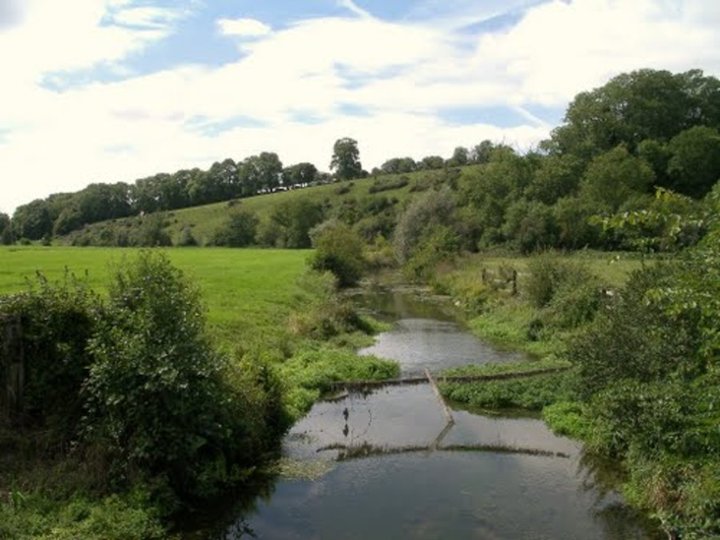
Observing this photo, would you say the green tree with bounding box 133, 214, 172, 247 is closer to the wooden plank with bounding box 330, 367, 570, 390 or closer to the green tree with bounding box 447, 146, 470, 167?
the green tree with bounding box 447, 146, 470, 167

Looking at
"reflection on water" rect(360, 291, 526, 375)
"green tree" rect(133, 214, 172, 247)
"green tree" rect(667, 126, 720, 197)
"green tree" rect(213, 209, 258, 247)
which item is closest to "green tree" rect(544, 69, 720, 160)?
"green tree" rect(667, 126, 720, 197)

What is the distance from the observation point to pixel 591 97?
10081 cm

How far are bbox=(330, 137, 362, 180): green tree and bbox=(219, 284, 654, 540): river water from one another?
142 metres

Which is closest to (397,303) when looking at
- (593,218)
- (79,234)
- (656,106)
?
(593,218)

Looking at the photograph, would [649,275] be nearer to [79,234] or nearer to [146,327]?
[146,327]

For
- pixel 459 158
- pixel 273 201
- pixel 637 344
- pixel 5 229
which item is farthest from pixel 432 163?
pixel 637 344

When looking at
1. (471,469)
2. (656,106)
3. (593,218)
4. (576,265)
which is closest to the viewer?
(593,218)

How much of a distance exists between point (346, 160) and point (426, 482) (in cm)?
15044

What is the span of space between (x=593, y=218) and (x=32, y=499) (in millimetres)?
11603

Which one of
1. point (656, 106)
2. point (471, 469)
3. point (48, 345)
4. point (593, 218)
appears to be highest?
point (656, 106)

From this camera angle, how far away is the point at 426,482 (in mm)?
16031

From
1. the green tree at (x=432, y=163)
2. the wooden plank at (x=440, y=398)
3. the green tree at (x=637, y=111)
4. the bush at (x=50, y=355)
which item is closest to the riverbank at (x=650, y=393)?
the wooden plank at (x=440, y=398)

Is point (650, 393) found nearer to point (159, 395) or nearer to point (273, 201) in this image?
point (159, 395)

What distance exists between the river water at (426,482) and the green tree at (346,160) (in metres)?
142
